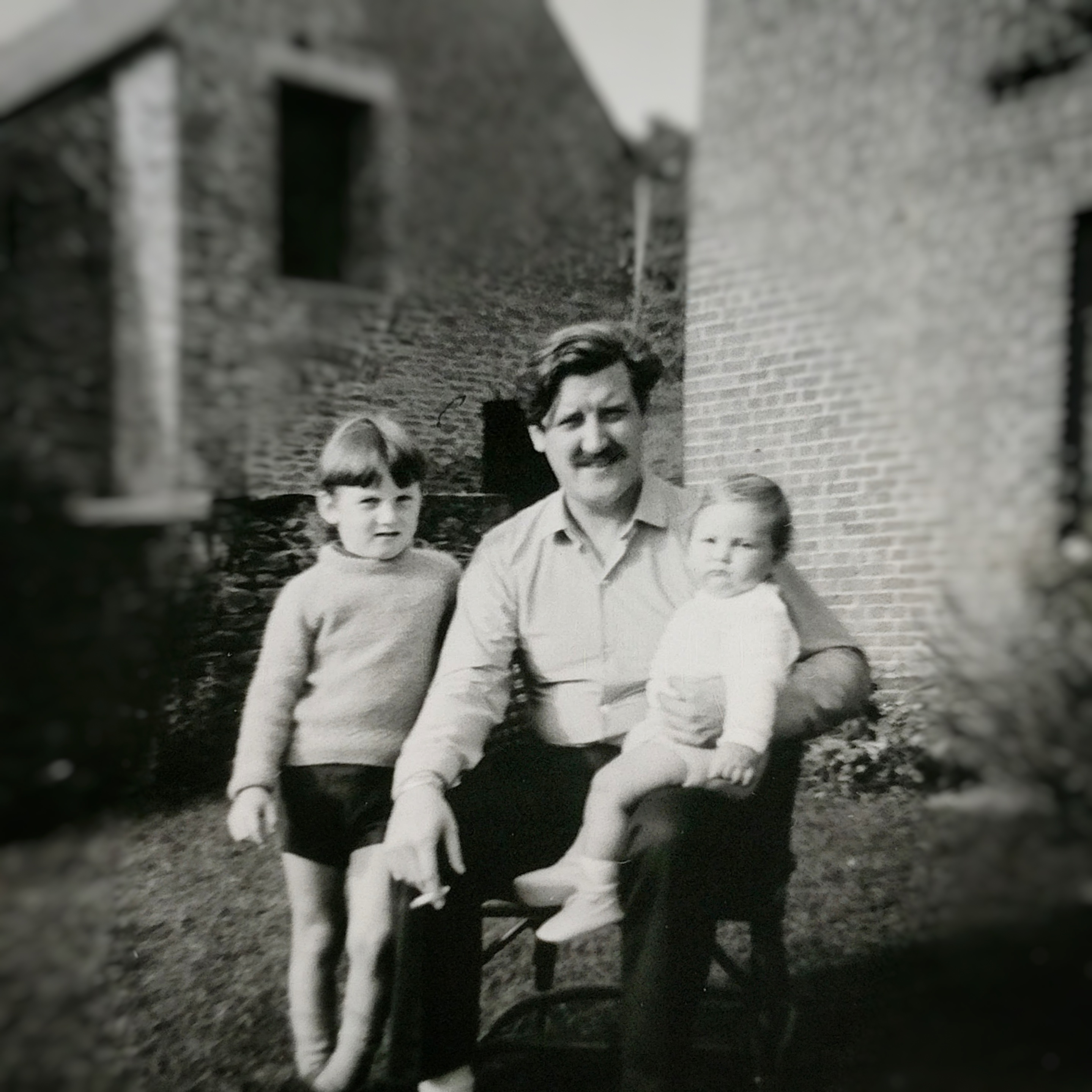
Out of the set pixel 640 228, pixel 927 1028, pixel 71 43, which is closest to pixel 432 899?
pixel 927 1028

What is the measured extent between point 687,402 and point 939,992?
148 cm

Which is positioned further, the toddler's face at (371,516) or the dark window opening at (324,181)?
the toddler's face at (371,516)

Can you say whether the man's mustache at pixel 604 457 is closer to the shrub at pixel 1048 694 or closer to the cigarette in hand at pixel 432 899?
the shrub at pixel 1048 694

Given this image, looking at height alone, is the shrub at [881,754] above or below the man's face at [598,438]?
below

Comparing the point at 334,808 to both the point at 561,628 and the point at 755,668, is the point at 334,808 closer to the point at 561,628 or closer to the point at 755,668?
the point at 561,628

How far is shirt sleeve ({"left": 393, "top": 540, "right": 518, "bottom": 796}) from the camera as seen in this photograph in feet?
8.35

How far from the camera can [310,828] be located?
101 inches

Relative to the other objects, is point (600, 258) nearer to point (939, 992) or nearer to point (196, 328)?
point (196, 328)

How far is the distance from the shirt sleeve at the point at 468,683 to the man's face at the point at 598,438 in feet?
0.93

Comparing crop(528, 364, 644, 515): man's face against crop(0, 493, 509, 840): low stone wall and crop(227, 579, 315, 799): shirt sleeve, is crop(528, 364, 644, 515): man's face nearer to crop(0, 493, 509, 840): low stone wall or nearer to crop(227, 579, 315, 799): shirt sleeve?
crop(0, 493, 509, 840): low stone wall

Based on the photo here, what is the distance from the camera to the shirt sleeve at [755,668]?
2436 millimetres

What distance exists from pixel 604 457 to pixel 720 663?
565 mm

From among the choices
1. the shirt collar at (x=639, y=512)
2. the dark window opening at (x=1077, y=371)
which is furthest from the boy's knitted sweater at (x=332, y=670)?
the dark window opening at (x=1077, y=371)

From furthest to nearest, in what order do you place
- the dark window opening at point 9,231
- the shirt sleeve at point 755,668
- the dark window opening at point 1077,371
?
the shirt sleeve at point 755,668 < the dark window opening at point 1077,371 < the dark window opening at point 9,231
